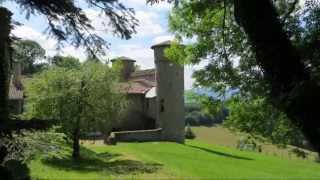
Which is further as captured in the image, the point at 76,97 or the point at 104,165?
the point at 76,97

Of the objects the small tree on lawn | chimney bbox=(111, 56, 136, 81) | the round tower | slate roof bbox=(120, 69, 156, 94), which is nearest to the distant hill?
the small tree on lawn

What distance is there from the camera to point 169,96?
51031 mm

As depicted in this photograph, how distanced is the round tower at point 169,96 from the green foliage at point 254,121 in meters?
35.9

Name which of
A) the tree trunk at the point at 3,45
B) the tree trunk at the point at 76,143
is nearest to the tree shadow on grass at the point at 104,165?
the tree trunk at the point at 76,143

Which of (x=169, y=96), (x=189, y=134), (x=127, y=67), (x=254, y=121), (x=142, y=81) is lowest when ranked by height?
(x=189, y=134)

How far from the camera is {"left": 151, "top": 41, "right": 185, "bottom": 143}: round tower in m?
50.6

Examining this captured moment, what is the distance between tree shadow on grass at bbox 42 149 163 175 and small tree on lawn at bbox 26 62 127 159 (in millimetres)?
1464

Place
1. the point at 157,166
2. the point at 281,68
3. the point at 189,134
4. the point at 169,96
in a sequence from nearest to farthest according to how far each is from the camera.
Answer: the point at 281,68 → the point at 157,166 → the point at 169,96 → the point at 189,134

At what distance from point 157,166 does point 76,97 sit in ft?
20.5

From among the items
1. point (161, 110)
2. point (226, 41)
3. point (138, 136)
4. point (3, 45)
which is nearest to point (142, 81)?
point (161, 110)

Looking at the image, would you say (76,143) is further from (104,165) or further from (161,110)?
(161,110)

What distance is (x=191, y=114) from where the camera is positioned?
7506cm

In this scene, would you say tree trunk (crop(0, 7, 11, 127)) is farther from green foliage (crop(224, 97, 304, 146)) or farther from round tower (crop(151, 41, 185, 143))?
round tower (crop(151, 41, 185, 143))

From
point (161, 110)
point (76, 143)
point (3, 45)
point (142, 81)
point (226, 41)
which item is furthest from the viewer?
point (142, 81)
